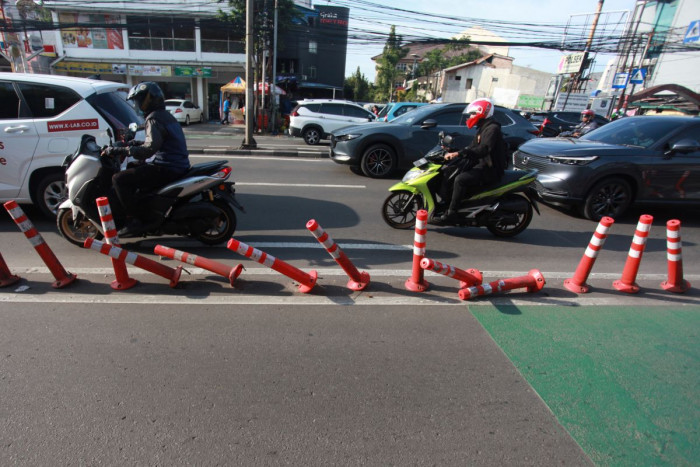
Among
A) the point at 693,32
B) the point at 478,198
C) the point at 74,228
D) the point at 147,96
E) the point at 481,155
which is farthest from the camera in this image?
the point at 693,32

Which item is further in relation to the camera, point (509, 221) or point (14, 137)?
point (509, 221)

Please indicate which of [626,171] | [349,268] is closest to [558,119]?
[626,171]

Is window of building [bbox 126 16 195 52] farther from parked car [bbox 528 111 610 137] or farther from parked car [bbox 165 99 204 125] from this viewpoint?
parked car [bbox 528 111 610 137]

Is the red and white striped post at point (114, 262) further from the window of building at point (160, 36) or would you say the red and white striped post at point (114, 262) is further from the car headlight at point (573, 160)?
the window of building at point (160, 36)

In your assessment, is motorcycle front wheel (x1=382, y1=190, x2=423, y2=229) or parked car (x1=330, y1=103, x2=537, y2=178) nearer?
motorcycle front wheel (x1=382, y1=190, x2=423, y2=229)

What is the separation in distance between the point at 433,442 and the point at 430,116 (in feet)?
27.4

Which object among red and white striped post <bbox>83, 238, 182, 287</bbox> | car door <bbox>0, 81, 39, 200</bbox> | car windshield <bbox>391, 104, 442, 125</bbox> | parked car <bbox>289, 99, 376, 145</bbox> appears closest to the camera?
red and white striped post <bbox>83, 238, 182, 287</bbox>

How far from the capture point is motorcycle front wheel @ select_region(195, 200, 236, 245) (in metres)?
4.78

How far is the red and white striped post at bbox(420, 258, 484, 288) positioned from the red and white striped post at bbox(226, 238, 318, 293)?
42.6 inches

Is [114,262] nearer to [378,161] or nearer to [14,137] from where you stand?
[14,137]

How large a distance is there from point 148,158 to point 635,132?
747cm

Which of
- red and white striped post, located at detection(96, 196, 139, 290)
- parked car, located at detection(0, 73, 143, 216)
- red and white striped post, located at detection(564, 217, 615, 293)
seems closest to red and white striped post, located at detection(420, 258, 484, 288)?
red and white striped post, located at detection(564, 217, 615, 293)

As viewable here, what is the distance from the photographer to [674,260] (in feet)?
13.2

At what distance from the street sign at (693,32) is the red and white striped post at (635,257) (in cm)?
3690
